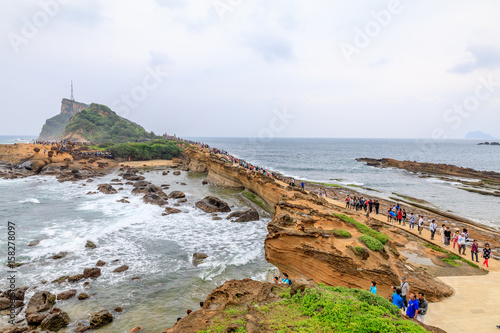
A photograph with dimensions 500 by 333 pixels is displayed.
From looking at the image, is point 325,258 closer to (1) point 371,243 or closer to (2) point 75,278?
(1) point 371,243

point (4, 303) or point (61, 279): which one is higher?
point (4, 303)

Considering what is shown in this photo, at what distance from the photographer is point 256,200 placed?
1231 inches

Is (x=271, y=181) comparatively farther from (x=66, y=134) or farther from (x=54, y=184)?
(x=66, y=134)

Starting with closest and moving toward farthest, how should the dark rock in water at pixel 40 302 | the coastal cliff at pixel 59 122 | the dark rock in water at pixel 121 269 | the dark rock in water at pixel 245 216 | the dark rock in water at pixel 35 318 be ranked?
the dark rock in water at pixel 35 318
the dark rock in water at pixel 40 302
the dark rock in water at pixel 121 269
the dark rock in water at pixel 245 216
the coastal cliff at pixel 59 122

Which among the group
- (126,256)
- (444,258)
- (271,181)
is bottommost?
(126,256)

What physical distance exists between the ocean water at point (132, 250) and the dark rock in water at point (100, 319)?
304 millimetres

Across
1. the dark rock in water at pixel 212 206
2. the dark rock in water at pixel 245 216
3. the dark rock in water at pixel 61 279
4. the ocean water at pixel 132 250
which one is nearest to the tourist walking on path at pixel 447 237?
the ocean water at pixel 132 250

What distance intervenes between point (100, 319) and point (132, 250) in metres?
7.45

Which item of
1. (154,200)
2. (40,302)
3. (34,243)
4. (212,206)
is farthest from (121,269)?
(154,200)

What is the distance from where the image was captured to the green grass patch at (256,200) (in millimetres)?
28266

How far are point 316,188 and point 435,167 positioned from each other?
44.5 m

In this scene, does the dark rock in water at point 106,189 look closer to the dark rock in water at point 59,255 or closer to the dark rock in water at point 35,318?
the dark rock in water at point 59,255

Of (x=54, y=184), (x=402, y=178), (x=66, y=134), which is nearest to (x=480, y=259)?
(x=402, y=178)

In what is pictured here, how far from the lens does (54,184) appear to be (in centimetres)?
3778
